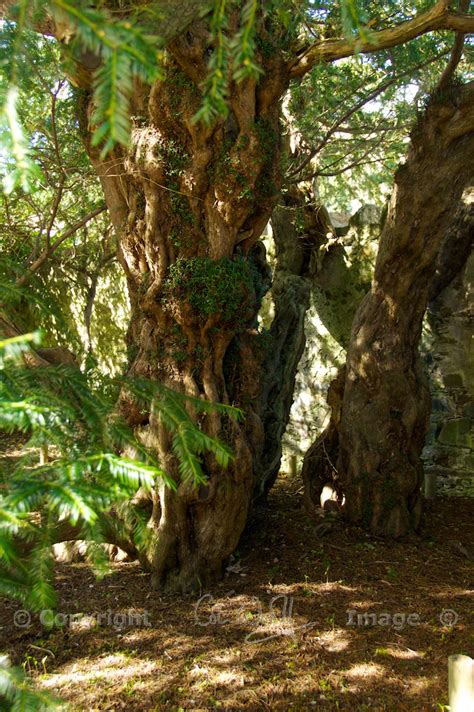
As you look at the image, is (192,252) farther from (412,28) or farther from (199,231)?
(412,28)

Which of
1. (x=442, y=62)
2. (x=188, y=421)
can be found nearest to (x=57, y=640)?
(x=188, y=421)

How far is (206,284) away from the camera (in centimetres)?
370

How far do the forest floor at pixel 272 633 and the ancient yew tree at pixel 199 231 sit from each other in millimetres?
368

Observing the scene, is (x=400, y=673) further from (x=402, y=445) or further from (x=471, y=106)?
(x=471, y=106)

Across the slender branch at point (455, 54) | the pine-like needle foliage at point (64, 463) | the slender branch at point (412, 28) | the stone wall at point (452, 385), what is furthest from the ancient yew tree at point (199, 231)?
the stone wall at point (452, 385)

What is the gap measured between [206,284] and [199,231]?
0.36 meters

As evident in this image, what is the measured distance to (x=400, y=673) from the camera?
2953 mm

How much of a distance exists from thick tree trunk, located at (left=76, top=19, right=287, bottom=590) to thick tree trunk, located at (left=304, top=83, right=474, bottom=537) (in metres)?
1.09

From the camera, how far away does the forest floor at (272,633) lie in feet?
9.31

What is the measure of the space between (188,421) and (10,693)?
0.86 meters

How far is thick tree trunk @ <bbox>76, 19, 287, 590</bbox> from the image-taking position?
11.9 feet

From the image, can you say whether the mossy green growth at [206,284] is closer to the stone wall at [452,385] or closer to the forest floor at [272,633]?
the forest floor at [272,633]

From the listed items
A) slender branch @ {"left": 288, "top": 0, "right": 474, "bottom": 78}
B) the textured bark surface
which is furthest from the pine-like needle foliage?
the textured bark surface

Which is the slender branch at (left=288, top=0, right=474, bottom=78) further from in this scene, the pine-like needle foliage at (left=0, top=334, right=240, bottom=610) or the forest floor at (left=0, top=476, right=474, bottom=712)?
the forest floor at (left=0, top=476, right=474, bottom=712)
